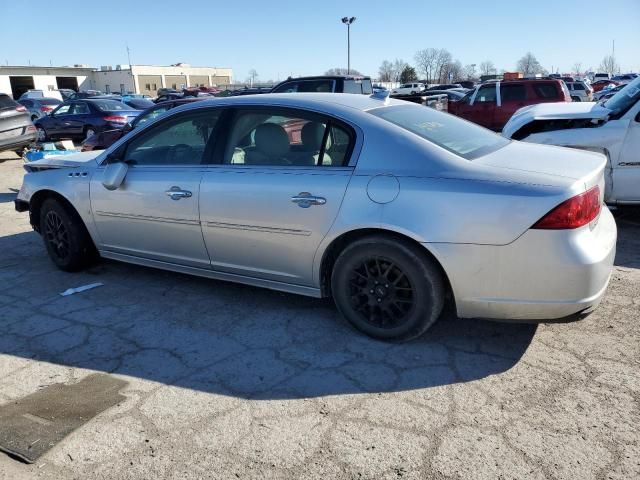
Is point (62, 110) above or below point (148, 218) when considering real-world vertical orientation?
above

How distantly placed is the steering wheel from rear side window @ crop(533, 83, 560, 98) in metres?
12.7

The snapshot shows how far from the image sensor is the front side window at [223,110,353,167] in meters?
3.51

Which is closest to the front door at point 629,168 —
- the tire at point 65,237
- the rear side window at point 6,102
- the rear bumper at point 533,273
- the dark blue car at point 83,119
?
the rear bumper at point 533,273

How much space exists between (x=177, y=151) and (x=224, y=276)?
1.08m

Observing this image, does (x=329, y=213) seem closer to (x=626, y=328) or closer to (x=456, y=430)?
(x=456, y=430)

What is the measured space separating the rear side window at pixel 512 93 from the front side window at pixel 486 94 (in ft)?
0.83

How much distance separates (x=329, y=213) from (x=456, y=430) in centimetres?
149

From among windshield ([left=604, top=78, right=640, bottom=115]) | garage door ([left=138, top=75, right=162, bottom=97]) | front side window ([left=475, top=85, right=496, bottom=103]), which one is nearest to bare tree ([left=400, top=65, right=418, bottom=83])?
garage door ([left=138, top=75, right=162, bottom=97])

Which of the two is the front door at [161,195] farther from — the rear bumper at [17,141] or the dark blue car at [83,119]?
the dark blue car at [83,119]

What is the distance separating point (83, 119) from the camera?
15.3 metres

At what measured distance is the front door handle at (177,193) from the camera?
13.0 ft

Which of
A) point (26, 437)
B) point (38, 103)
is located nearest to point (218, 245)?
point (26, 437)

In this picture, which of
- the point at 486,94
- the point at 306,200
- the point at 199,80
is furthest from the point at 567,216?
the point at 199,80

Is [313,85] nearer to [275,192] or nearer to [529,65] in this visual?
[275,192]
